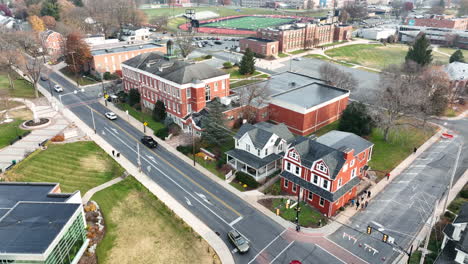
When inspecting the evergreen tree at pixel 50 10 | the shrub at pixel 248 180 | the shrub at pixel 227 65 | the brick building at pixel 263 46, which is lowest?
the shrub at pixel 248 180

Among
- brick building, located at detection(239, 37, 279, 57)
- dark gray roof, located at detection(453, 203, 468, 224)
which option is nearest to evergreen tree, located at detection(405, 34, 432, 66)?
brick building, located at detection(239, 37, 279, 57)

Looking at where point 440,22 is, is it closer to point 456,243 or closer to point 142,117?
point 142,117

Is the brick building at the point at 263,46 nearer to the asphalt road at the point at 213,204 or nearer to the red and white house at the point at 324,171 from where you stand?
the asphalt road at the point at 213,204

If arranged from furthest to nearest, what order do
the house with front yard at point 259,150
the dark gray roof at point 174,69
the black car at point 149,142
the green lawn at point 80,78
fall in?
1. the green lawn at point 80,78
2. the dark gray roof at point 174,69
3. the black car at point 149,142
4. the house with front yard at point 259,150

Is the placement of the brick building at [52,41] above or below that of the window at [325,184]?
above

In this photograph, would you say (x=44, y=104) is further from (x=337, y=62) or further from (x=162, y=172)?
(x=337, y=62)

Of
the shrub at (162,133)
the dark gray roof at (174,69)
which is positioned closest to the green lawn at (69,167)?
the shrub at (162,133)

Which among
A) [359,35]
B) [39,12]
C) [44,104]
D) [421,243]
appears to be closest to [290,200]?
[421,243]
